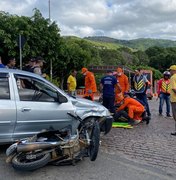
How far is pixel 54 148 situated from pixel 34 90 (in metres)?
1.60

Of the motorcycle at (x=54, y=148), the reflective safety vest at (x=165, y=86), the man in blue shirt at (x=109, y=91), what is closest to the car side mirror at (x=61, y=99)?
the motorcycle at (x=54, y=148)

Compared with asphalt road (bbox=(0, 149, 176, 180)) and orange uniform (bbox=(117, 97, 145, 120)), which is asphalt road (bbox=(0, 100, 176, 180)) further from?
orange uniform (bbox=(117, 97, 145, 120))

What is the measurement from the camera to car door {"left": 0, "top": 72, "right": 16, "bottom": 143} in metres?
5.65

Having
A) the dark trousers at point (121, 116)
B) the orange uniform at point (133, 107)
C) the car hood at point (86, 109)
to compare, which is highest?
the car hood at point (86, 109)

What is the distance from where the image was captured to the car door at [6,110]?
18.5 feet

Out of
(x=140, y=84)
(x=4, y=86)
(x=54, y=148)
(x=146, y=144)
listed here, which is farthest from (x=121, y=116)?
(x=54, y=148)

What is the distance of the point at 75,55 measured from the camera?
29078mm

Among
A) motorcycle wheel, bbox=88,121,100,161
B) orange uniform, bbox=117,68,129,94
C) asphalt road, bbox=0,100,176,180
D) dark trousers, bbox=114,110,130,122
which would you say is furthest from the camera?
orange uniform, bbox=117,68,129,94

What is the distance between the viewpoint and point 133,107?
9469 millimetres

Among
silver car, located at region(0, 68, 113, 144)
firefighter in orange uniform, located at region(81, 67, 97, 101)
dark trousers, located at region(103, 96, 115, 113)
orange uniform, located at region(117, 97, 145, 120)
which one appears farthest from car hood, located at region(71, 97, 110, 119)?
firefighter in orange uniform, located at region(81, 67, 97, 101)

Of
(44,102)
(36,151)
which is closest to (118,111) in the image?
(44,102)

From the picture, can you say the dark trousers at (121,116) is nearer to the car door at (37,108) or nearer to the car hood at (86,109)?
the car hood at (86,109)

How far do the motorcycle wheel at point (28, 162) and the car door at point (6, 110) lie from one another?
89 cm

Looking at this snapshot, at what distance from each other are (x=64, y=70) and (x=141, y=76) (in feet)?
59.2
